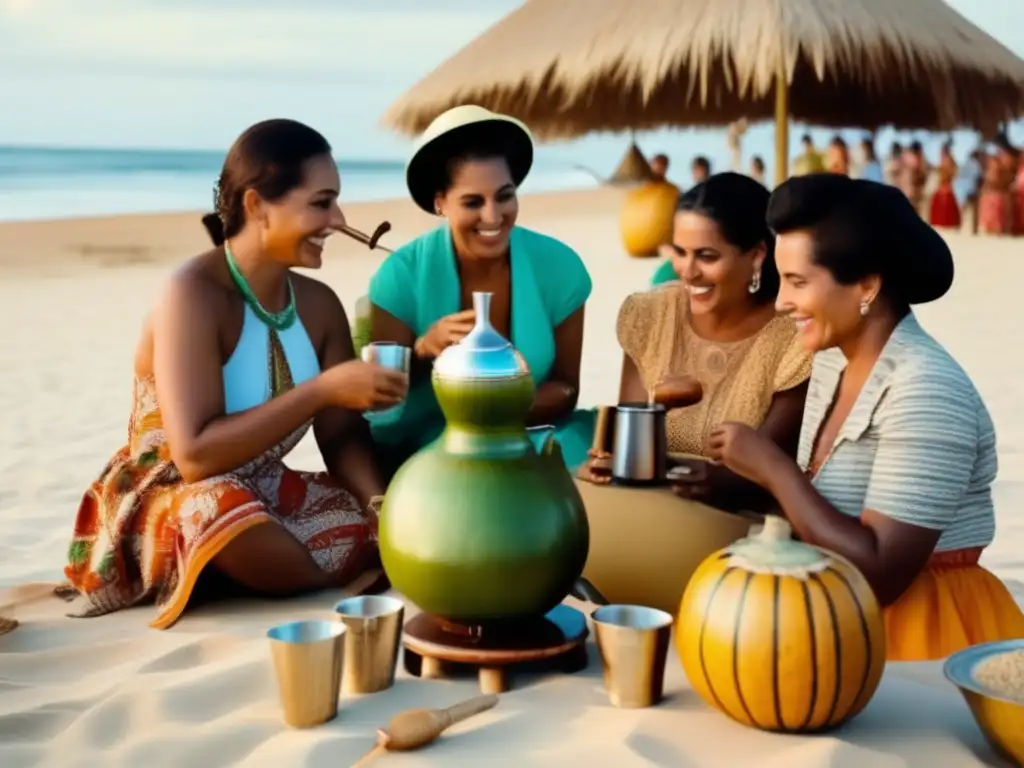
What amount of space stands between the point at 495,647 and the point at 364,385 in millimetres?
808

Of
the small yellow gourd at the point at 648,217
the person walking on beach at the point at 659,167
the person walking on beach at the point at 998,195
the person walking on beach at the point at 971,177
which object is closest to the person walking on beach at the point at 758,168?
the person walking on beach at the point at 971,177

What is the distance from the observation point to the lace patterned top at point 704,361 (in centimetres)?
330

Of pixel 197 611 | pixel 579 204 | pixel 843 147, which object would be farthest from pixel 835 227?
pixel 579 204

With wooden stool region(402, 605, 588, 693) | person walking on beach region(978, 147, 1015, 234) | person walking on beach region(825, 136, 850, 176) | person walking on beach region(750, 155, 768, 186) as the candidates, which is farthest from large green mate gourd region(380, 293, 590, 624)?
person walking on beach region(750, 155, 768, 186)

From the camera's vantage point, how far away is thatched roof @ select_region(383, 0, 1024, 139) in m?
5.50

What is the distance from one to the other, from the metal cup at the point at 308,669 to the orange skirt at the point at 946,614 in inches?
48.9

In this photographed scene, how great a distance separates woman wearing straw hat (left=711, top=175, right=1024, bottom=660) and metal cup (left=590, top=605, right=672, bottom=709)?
0.41 m

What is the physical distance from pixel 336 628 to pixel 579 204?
102 ft

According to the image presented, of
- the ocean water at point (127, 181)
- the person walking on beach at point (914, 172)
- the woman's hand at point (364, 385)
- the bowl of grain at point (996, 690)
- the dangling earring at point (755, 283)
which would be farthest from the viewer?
the ocean water at point (127, 181)

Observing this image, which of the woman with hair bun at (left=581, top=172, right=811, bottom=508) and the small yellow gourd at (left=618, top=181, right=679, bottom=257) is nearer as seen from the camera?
the woman with hair bun at (left=581, top=172, right=811, bottom=508)

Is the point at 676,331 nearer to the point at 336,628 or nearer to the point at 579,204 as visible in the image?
the point at 336,628

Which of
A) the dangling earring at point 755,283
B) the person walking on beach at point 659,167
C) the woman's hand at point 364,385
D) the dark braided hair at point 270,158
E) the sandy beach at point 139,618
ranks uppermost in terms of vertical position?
the person walking on beach at point 659,167

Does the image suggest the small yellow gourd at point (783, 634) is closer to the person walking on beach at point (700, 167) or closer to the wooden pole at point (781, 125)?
the wooden pole at point (781, 125)

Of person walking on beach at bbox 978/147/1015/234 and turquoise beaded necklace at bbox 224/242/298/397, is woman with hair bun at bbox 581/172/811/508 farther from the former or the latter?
person walking on beach at bbox 978/147/1015/234
